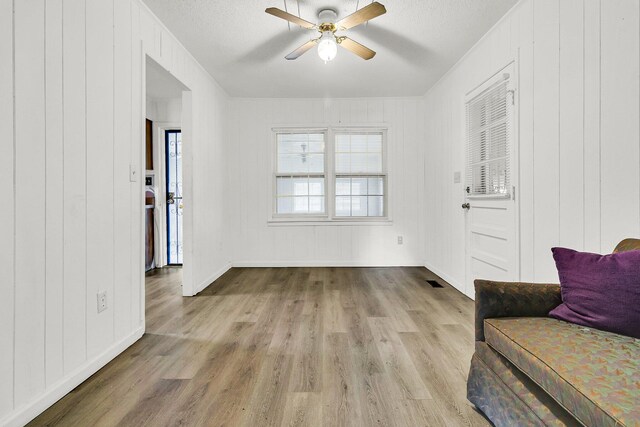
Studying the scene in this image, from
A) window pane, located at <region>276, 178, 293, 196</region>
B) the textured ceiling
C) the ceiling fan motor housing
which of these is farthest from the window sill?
the ceiling fan motor housing

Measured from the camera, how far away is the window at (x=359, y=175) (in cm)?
481

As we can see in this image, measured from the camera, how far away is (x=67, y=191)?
166 centimetres

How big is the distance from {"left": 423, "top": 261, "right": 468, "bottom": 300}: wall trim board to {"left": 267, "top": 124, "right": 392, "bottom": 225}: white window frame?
0.86m

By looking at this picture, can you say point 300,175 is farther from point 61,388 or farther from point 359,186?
point 61,388

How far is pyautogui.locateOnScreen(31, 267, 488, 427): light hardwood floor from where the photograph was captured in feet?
4.83

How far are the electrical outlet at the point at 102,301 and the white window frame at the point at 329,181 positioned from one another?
290 centimetres

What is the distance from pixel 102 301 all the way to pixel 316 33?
277 centimetres

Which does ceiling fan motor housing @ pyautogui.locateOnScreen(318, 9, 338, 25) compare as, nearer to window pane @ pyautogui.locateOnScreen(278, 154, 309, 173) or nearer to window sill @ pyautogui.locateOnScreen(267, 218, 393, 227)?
window pane @ pyautogui.locateOnScreen(278, 154, 309, 173)

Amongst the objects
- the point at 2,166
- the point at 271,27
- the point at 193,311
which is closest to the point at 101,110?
the point at 2,166

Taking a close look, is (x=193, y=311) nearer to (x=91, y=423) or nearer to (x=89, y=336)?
(x=89, y=336)

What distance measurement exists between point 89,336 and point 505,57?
3666 mm

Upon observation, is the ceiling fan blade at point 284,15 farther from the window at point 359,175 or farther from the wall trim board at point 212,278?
the wall trim board at point 212,278

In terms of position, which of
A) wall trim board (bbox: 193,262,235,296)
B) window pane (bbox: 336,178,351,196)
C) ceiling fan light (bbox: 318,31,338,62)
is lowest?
wall trim board (bbox: 193,262,235,296)

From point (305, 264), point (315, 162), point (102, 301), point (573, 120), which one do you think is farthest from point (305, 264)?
point (573, 120)
